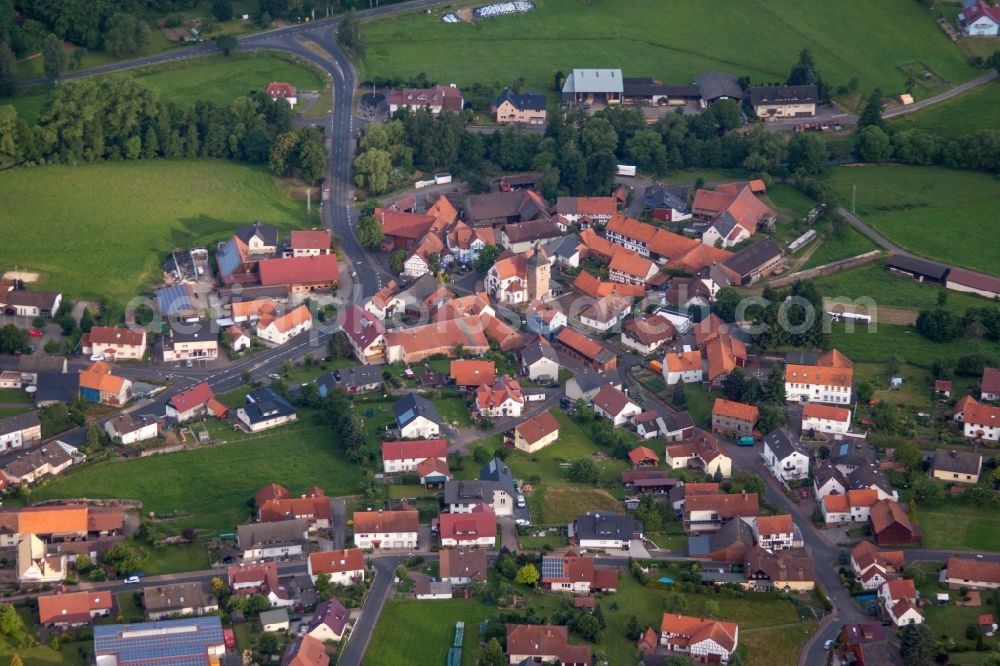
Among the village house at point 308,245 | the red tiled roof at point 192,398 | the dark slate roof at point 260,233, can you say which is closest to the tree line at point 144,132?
the dark slate roof at point 260,233

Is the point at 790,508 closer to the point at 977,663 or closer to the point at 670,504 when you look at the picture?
the point at 670,504

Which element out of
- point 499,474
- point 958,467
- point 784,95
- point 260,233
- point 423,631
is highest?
point 784,95

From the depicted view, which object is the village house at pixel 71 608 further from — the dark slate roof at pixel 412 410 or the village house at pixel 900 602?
the village house at pixel 900 602

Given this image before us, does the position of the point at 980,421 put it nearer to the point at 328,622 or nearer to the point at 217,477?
the point at 328,622

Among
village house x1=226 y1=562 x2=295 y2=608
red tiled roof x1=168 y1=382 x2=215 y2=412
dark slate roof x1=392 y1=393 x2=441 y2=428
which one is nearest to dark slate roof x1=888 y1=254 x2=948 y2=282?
dark slate roof x1=392 y1=393 x2=441 y2=428

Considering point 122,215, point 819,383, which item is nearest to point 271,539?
point 819,383

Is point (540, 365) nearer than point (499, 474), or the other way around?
point (499, 474)

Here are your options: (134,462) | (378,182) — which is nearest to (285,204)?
(378,182)

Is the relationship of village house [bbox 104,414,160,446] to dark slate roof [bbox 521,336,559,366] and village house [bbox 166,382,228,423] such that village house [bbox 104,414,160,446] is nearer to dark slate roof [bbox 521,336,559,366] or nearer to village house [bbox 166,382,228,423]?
village house [bbox 166,382,228,423]
